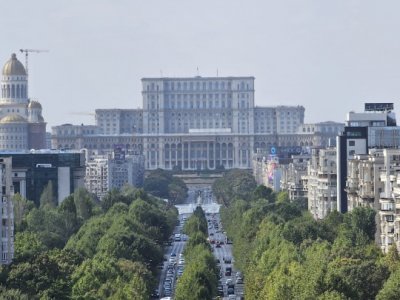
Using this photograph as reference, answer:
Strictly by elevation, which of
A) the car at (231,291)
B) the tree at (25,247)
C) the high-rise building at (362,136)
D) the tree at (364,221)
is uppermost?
the high-rise building at (362,136)

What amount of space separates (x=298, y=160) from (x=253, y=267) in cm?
9915

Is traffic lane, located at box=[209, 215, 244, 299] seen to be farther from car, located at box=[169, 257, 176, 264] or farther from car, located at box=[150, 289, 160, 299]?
car, located at box=[150, 289, 160, 299]

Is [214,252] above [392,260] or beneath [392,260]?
beneath

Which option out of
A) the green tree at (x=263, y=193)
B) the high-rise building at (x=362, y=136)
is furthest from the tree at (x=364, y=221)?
the green tree at (x=263, y=193)

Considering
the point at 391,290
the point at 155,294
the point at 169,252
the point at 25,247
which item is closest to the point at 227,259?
the point at 169,252

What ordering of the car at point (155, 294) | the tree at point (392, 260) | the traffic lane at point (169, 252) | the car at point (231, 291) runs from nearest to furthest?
the tree at point (392, 260), the car at point (155, 294), the car at point (231, 291), the traffic lane at point (169, 252)

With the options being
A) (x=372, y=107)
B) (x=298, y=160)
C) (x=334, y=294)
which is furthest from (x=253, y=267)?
(x=298, y=160)

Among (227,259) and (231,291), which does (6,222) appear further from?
(227,259)

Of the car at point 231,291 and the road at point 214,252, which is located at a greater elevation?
the road at point 214,252

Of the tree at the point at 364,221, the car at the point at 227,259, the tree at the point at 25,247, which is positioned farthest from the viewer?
the car at the point at 227,259

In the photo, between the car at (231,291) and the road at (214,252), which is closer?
the car at (231,291)

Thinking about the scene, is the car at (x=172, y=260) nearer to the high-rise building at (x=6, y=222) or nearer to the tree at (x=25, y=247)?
the tree at (x=25, y=247)

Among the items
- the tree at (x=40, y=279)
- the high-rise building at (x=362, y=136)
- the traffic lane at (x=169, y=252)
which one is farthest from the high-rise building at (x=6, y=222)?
the high-rise building at (x=362, y=136)

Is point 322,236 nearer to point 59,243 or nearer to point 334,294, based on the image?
point 59,243
